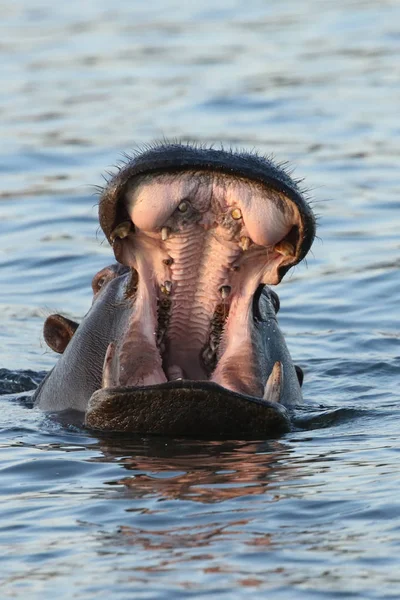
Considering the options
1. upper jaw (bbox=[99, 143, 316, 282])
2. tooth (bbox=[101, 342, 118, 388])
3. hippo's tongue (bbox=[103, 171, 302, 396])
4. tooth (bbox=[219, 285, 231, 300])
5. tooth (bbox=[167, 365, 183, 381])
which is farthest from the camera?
tooth (bbox=[167, 365, 183, 381])

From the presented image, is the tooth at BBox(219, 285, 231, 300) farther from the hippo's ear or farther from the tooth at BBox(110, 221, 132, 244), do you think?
the hippo's ear

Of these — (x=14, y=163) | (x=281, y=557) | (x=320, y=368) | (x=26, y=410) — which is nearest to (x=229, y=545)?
(x=281, y=557)

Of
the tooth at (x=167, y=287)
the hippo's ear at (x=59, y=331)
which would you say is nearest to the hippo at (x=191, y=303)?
the tooth at (x=167, y=287)

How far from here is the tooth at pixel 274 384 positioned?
7.01 metres

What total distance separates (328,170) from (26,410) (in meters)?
7.88

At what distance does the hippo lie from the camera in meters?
6.74

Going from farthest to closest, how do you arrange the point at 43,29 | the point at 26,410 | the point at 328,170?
the point at 43,29, the point at 328,170, the point at 26,410

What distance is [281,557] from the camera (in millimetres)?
5496

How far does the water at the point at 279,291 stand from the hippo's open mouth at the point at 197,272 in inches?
12.5

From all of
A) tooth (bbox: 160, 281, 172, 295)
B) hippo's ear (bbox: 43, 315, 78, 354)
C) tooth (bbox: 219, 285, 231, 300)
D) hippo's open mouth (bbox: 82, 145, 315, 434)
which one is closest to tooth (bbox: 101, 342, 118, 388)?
hippo's open mouth (bbox: 82, 145, 315, 434)

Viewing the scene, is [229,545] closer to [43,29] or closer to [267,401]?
[267,401]

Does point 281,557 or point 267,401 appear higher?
point 267,401

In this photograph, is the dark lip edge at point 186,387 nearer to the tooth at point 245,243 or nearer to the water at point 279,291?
the water at point 279,291

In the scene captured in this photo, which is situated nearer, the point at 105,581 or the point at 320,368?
the point at 105,581
